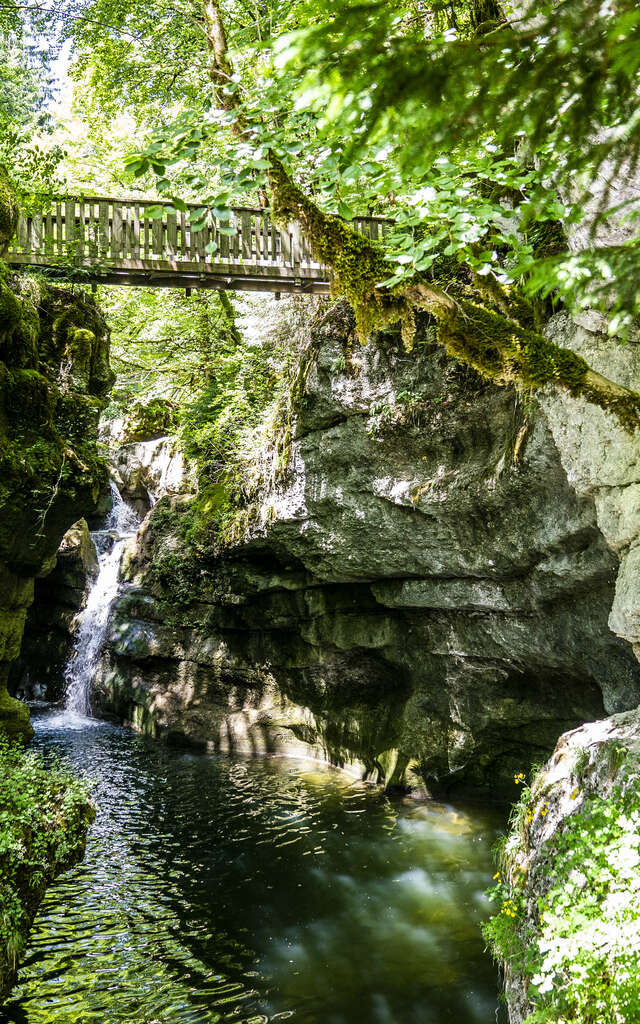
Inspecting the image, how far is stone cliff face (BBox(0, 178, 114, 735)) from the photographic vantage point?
10.2 m

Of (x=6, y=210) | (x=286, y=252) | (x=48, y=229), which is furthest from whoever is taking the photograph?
(x=48, y=229)

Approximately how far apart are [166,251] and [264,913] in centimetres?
922

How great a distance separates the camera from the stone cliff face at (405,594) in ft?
26.0

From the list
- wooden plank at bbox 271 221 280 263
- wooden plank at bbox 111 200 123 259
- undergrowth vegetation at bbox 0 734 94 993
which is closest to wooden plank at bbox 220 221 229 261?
wooden plank at bbox 271 221 280 263

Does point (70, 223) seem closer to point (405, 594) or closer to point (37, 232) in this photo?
point (37, 232)

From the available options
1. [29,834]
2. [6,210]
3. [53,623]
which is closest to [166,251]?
[6,210]

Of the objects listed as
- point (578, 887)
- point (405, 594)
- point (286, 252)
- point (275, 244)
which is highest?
point (275, 244)

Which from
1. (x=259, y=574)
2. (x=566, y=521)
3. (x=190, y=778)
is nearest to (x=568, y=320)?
(x=566, y=521)

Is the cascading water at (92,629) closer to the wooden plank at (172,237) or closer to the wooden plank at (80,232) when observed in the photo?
the wooden plank at (80,232)

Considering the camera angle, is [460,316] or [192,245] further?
[192,245]

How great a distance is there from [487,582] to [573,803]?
4.38 meters

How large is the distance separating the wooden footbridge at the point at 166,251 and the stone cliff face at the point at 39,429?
0.88m

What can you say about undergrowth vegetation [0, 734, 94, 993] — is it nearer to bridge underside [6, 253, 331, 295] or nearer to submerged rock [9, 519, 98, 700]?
bridge underside [6, 253, 331, 295]

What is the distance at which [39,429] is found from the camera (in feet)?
34.9
